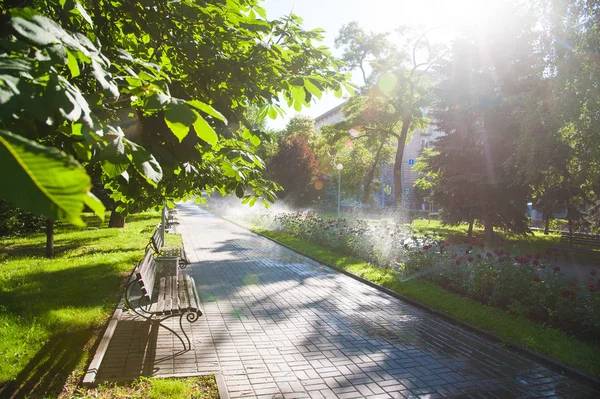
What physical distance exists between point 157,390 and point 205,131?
3.51 m

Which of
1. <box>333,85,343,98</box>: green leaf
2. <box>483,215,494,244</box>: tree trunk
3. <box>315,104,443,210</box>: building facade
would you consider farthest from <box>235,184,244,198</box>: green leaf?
<box>315,104,443,210</box>: building facade

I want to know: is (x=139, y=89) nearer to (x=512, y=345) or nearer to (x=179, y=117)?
(x=179, y=117)

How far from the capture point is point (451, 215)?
69.0ft

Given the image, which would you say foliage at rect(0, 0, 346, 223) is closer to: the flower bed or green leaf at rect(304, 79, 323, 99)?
green leaf at rect(304, 79, 323, 99)

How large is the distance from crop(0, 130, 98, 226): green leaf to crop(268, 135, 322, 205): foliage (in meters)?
35.5

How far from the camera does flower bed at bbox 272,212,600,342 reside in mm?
6418

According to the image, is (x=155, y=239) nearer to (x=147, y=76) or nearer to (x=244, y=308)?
(x=244, y=308)

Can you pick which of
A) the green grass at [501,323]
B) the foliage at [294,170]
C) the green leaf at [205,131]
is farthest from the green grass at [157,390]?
the foliage at [294,170]

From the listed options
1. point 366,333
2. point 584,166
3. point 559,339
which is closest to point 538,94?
point 584,166

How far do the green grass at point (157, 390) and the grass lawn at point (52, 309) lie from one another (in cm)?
36

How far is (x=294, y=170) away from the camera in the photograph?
120ft

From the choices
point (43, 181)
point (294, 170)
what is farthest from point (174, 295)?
point (294, 170)

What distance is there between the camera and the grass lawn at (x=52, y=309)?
14.2 feet

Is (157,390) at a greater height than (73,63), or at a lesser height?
lesser
